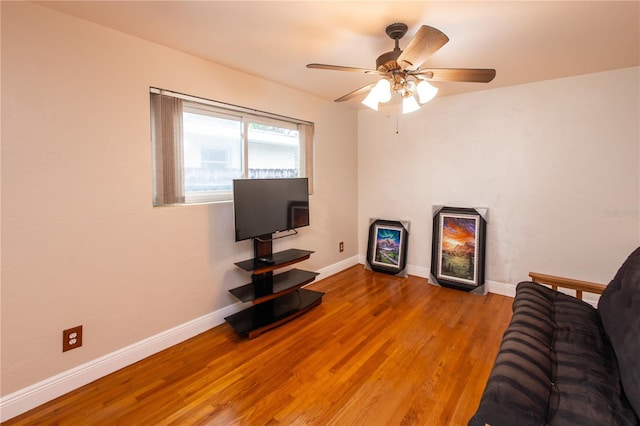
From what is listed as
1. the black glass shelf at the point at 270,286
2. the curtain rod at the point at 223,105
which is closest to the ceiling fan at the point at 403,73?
the curtain rod at the point at 223,105

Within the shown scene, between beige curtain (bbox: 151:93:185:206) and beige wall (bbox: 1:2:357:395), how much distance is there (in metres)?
0.09

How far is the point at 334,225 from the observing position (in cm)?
406

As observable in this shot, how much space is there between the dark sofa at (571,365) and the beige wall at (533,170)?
1.47 metres

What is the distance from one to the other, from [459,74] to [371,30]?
2.14ft

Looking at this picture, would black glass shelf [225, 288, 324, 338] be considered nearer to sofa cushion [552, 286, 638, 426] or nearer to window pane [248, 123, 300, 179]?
window pane [248, 123, 300, 179]

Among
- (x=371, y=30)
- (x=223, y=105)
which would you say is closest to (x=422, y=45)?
(x=371, y=30)

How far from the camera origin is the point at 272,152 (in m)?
3.29

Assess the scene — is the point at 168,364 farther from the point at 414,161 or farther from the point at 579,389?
the point at 414,161

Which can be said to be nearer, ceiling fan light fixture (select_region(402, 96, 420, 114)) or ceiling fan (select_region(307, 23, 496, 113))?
ceiling fan (select_region(307, 23, 496, 113))

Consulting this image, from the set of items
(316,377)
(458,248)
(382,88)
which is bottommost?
(316,377)

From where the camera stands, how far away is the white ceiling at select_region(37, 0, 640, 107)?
1.76m

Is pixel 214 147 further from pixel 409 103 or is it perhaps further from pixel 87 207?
pixel 409 103

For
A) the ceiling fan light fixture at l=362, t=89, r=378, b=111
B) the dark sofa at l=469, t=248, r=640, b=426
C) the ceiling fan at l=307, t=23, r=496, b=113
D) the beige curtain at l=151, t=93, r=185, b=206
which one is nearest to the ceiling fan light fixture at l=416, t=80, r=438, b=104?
the ceiling fan at l=307, t=23, r=496, b=113

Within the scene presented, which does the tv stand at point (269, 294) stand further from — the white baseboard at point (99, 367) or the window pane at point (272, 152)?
the window pane at point (272, 152)
